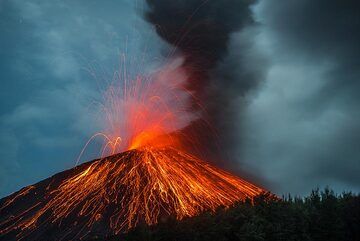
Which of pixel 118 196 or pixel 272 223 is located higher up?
pixel 118 196

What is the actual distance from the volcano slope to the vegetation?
818 centimetres

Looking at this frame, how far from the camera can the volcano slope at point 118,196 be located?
117ft

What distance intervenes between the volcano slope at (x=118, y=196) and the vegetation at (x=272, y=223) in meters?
8.18

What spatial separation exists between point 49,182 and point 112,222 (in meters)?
13.9

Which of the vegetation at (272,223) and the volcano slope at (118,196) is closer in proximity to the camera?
the vegetation at (272,223)

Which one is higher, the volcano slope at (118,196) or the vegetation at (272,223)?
the volcano slope at (118,196)

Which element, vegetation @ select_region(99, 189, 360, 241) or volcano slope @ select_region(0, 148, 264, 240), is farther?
volcano slope @ select_region(0, 148, 264, 240)

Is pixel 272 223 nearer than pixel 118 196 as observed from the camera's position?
Yes

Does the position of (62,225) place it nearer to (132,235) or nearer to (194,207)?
(194,207)

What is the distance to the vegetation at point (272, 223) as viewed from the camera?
23.6m

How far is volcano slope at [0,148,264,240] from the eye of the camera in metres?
35.7

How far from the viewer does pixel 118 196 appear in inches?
1547

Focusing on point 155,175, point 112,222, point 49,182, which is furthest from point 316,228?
point 49,182

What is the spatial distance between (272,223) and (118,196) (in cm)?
1663
